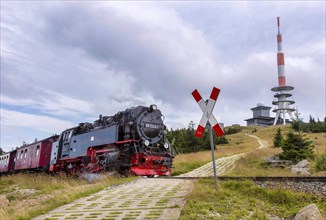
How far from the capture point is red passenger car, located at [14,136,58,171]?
75.8ft

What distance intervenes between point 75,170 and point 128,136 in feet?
18.0

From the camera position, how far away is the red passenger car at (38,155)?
2309 cm

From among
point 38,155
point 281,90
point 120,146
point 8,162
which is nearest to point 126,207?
point 120,146

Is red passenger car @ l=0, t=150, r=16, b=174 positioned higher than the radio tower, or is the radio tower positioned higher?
the radio tower

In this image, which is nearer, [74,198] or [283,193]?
[283,193]

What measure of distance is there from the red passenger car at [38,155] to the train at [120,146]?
213 cm

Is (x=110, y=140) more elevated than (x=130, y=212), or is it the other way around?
(x=110, y=140)

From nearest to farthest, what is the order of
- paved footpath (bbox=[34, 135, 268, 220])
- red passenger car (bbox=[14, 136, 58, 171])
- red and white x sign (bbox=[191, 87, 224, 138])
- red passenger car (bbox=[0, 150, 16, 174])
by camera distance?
paved footpath (bbox=[34, 135, 268, 220]), red and white x sign (bbox=[191, 87, 224, 138]), red passenger car (bbox=[14, 136, 58, 171]), red passenger car (bbox=[0, 150, 16, 174])

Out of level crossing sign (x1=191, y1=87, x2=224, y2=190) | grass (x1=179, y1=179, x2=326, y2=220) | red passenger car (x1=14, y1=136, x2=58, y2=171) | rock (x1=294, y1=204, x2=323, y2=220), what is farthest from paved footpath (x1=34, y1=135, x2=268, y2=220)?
red passenger car (x1=14, y1=136, x2=58, y2=171)

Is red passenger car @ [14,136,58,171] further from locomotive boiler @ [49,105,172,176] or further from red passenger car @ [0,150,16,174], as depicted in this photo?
locomotive boiler @ [49,105,172,176]

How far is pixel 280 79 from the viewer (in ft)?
283

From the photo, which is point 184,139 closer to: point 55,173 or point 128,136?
point 55,173

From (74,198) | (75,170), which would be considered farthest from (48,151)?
(74,198)

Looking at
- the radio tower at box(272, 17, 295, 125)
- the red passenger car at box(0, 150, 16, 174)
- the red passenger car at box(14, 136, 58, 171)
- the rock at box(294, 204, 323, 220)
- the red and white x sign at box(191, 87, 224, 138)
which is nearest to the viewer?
the rock at box(294, 204, 323, 220)
